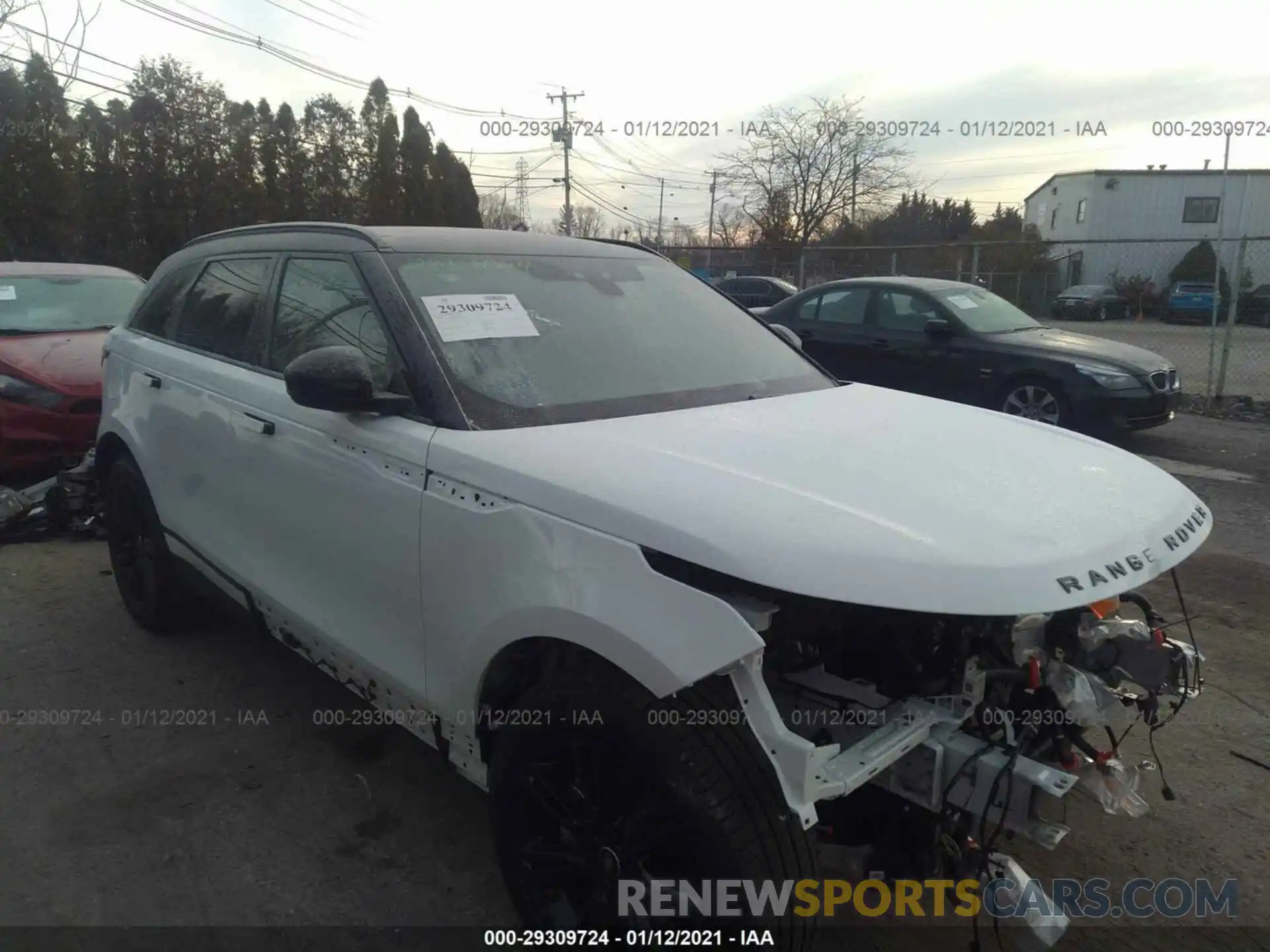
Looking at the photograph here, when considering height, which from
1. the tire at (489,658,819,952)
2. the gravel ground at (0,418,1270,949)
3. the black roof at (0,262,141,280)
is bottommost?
the gravel ground at (0,418,1270,949)

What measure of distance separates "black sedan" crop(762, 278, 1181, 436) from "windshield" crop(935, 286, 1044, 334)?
12 mm

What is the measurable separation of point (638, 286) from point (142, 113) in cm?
2366

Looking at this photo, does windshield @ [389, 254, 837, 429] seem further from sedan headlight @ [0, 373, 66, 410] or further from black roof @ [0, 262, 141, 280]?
black roof @ [0, 262, 141, 280]

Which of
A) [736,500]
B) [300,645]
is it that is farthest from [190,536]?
[736,500]

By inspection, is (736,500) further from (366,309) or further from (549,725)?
(366,309)

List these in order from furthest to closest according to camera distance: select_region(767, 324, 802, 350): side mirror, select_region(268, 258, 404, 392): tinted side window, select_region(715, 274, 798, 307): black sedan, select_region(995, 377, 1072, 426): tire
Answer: select_region(715, 274, 798, 307): black sedan, select_region(995, 377, 1072, 426): tire, select_region(767, 324, 802, 350): side mirror, select_region(268, 258, 404, 392): tinted side window

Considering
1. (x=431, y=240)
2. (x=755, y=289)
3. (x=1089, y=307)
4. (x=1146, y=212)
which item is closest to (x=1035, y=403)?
(x=431, y=240)

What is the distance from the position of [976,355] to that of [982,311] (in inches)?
28.7

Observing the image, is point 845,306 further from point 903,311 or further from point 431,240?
point 431,240

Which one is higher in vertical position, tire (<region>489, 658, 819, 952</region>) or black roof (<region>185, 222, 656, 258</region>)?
black roof (<region>185, 222, 656, 258</region>)

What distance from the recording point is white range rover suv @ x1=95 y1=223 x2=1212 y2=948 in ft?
5.70

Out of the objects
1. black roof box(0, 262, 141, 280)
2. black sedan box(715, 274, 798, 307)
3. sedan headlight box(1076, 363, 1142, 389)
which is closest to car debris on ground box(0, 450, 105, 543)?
black roof box(0, 262, 141, 280)

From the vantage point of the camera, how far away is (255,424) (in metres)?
3.04

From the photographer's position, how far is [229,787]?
3.08 m
